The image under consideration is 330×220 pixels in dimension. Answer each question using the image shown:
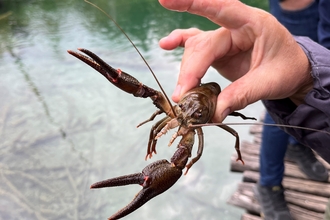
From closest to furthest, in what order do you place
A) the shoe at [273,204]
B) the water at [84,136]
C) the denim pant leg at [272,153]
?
1. the denim pant leg at [272,153]
2. the shoe at [273,204]
3. the water at [84,136]

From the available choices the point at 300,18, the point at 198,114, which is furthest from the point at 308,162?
the point at 198,114

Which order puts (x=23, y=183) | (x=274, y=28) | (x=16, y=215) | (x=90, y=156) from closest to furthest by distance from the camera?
1. (x=274, y=28)
2. (x=16, y=215)
3. (x=23, y=183)
4. (x=90, y=156)

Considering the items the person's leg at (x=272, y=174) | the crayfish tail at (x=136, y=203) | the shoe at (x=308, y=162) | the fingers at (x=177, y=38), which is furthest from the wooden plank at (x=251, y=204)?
the crayfish tail at (x=136, y=203)

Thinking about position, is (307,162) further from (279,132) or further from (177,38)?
(177,38)

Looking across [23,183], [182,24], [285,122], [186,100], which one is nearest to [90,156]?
[23,183]

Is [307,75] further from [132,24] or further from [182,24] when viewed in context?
[132,24]

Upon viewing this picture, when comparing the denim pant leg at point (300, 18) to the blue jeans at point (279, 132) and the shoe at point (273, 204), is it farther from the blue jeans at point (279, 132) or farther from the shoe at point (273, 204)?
the shoe at point (273, 204)

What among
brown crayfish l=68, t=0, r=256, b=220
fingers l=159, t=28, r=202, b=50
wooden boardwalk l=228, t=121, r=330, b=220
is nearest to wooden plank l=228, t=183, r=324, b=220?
wooden boardwalk l=228, t=121, r=330, b=220
